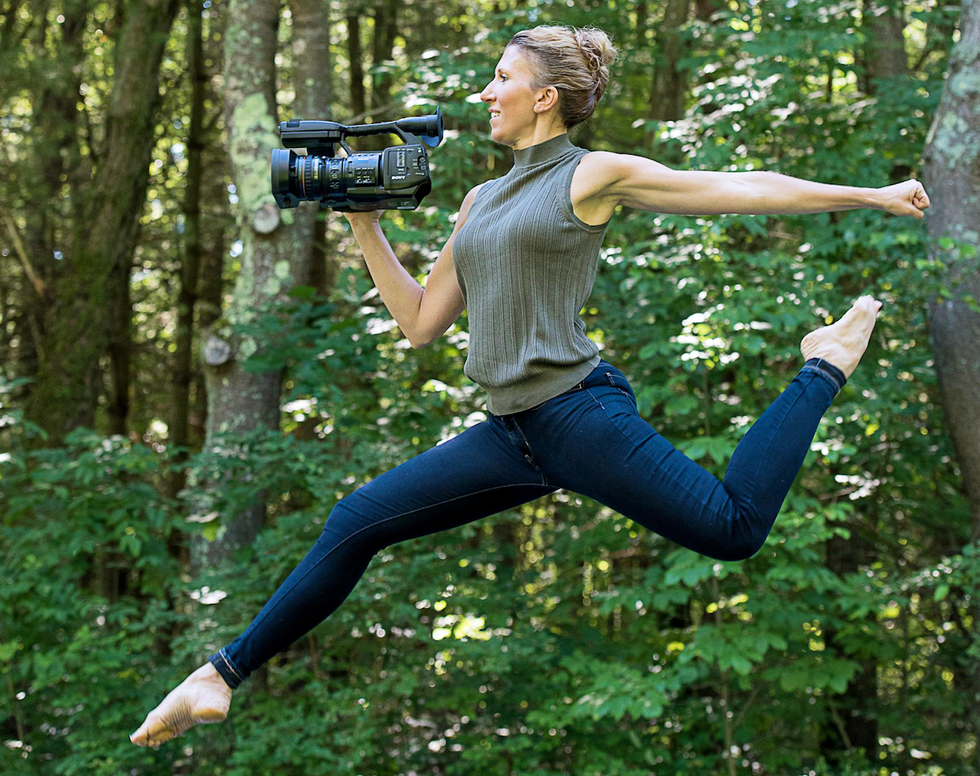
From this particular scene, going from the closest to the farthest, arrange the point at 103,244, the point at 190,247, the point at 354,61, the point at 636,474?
the point at 636,474, the point at 103,244, the point at 190,247, the point at 354,61

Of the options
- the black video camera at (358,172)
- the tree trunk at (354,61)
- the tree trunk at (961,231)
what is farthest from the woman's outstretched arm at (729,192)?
the tree trunk at (354,61)

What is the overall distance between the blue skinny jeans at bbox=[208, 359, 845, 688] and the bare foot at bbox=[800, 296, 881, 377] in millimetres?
30

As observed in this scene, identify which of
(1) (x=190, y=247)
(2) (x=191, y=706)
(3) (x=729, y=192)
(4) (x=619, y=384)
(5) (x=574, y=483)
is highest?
(3) (x=729, y=192)

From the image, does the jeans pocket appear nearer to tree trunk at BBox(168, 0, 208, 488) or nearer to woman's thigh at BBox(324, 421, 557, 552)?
woman's thigh at BBox(324, 421, 557, 552)

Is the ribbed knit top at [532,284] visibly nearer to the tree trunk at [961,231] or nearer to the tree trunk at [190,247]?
the tree trunk at [961,231]

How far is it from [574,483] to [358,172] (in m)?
0.87

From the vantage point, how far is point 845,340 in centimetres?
221

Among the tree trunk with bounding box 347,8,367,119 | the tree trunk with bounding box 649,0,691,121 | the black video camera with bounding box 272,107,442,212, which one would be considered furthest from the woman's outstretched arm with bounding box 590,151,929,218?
the tree trunk with bounding box 347,8,367,119

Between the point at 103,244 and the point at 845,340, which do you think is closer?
the point at 845,340

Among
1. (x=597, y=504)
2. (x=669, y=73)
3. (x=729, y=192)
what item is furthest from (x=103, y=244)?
(x=729, y=192)

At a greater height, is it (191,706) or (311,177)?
(311,177)

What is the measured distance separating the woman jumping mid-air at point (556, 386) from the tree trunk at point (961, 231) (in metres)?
3.33

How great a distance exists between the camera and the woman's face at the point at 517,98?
2211mm

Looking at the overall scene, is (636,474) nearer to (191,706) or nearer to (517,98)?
(517,98)
